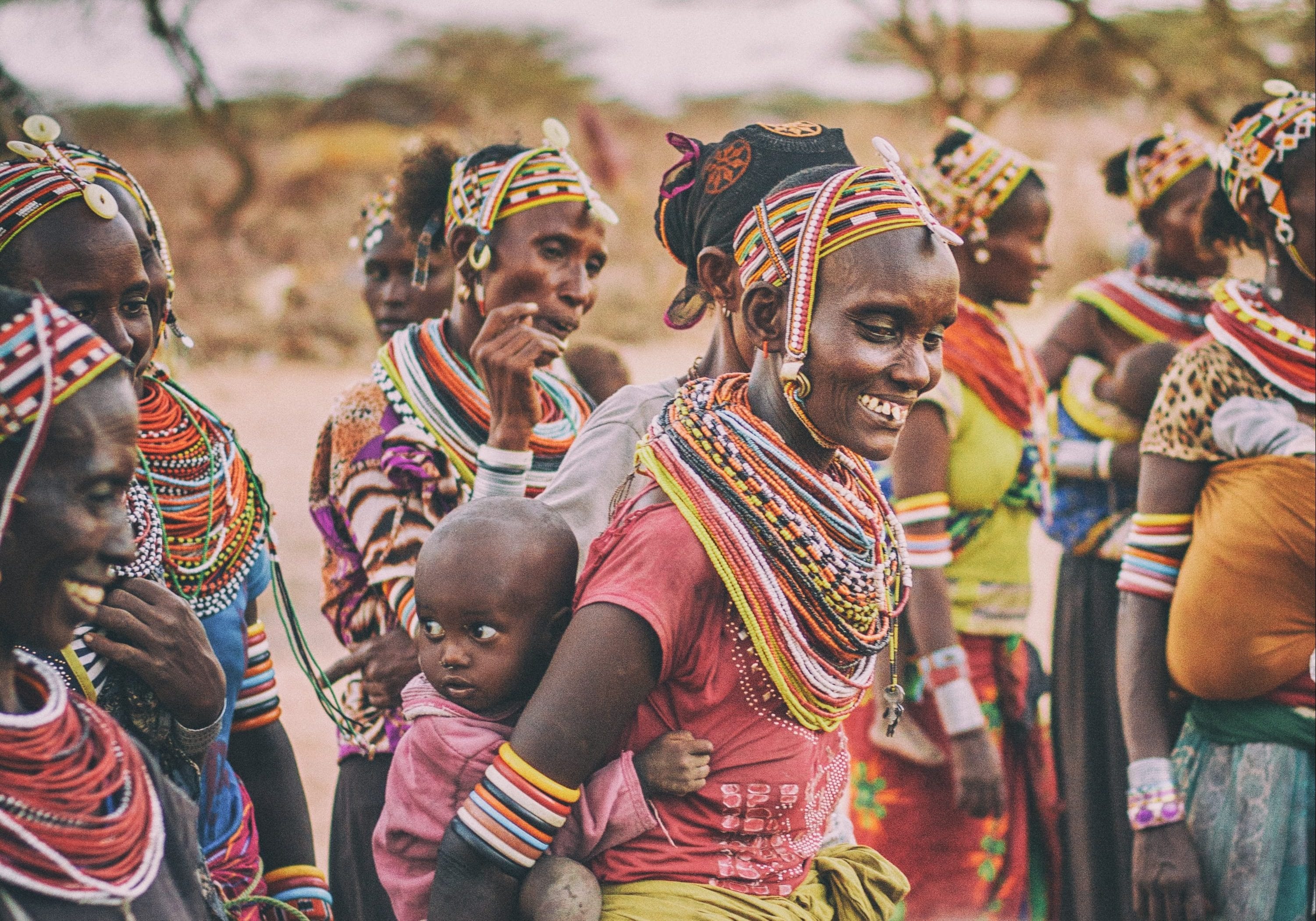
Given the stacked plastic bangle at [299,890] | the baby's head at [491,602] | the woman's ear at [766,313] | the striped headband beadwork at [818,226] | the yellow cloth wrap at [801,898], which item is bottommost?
the stacked plastic bangle at [299,890]

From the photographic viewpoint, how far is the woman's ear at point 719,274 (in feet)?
8.73

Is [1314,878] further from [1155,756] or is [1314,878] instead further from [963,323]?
[963,323]

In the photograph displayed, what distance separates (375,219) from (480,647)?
9.64 feet

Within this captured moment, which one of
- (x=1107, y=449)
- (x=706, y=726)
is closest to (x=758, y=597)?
(x=706, y=726)

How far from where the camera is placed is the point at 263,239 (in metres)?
27.7

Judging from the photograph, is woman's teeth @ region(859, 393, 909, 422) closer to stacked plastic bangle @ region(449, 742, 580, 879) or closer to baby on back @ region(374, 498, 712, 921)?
baby on back @ region(374, 498, 712, 921)

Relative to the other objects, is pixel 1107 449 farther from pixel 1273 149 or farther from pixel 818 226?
pixel 818 226

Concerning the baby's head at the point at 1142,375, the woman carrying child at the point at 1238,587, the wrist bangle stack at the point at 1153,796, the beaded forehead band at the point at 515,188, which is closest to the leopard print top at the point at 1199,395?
the woman carrying child at the point at 1238,587

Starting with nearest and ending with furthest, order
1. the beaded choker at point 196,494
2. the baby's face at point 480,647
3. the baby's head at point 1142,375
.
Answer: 1. the baby's face at point 480,647
2. the beaded choker at point 196,494
3. the baby's head at point 1142,375

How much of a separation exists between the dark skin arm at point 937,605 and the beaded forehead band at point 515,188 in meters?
1.19

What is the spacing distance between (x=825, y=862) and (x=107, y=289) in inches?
62.2

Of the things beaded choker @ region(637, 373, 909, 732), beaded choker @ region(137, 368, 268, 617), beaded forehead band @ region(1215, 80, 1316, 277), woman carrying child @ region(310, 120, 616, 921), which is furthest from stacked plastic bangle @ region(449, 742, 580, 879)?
beaded forehead band @ region(1215, 80, 1316, 277)

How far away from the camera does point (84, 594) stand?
1.72m

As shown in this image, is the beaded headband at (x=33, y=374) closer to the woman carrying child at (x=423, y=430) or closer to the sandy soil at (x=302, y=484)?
the woman carrying child at (x=423, y=430)
